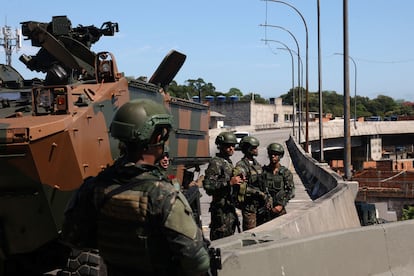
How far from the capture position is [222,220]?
7.73 metres

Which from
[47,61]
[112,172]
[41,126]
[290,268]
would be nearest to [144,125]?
[112,172]

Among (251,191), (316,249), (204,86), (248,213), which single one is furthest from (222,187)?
(204,86)

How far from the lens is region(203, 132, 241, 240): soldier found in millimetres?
7488

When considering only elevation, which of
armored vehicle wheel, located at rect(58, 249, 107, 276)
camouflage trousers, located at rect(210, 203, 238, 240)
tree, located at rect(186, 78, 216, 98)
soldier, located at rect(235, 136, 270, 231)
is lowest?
armored vehicle wheel, located at rect(58, 249, 107, 276)

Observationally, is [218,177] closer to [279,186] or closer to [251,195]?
[251,195]

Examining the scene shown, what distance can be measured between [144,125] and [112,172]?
0.95 ft

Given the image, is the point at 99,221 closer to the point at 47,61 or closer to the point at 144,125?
the point at 144,125

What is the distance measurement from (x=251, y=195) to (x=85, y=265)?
2638 mm

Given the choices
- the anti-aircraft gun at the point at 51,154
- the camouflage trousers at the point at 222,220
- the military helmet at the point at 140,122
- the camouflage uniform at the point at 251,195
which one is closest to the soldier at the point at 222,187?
the camouflage trousers at the point at 222,220

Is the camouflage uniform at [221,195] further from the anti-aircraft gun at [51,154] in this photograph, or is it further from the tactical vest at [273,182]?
the anti-aircraft gun at [51,154]

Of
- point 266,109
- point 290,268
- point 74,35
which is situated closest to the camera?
point 290,268

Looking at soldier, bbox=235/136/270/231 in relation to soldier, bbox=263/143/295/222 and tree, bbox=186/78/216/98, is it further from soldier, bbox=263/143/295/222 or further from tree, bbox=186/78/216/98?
tree, bbox=186/78/216/98

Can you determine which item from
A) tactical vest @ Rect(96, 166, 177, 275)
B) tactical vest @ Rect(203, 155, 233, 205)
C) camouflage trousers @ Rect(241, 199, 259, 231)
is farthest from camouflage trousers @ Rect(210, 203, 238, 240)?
tactical vest @ Rect(96, 166, 177, 275)

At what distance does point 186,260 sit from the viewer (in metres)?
2.93
